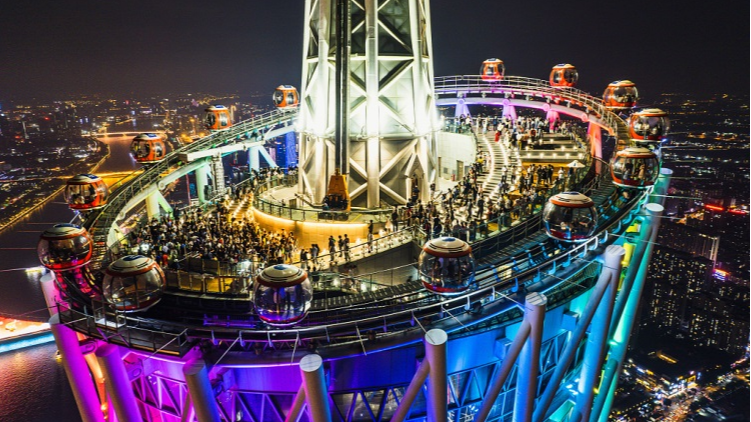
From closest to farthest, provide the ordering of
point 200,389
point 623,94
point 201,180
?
1. point 200,389
2. point 623,94
3. point 201,180

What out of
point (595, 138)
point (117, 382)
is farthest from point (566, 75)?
point (117, 382)

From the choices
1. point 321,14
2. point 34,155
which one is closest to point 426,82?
point 321,14

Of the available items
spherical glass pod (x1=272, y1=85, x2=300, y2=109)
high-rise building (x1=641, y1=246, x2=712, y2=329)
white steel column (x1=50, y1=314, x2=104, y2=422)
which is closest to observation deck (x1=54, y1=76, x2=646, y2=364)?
white steel column (x1=50, y1=314, x2=104, y2=422)

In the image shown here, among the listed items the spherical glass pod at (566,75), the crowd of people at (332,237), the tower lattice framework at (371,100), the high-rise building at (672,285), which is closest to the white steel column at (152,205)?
the crowd of people at (332,237)

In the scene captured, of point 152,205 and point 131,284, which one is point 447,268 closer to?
point 131,284

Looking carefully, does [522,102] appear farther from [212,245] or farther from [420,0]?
[212,245]

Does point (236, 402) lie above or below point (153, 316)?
below

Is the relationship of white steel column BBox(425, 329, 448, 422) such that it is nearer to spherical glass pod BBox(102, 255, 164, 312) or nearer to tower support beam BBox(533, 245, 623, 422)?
tower support beam BBox(533, 245, 623, 422)

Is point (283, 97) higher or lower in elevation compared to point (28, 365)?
higher
